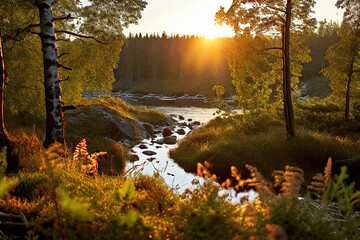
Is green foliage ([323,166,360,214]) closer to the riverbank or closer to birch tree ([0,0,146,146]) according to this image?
the riverbank

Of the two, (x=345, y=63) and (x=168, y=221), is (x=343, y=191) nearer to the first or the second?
(x=168, y=221)

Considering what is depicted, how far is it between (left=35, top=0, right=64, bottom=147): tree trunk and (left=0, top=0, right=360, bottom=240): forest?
0.09 ft

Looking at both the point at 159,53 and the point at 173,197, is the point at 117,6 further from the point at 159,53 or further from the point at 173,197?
the point at 159,53

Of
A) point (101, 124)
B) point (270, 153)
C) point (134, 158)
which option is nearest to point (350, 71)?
point (270, 153)

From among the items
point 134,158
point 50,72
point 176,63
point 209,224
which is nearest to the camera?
point 209,224

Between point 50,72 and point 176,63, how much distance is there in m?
81.1

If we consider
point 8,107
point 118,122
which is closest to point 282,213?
point 8,107

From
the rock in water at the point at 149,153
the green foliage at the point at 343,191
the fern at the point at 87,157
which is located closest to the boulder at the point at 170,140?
the rock in water at the point at 149,153

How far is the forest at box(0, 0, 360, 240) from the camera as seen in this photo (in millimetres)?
2465

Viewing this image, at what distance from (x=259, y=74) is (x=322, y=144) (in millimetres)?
4123

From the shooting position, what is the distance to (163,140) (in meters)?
17.4

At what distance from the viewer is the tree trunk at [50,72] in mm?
7391

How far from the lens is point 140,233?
1964mm

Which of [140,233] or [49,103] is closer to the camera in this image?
[140,233]
